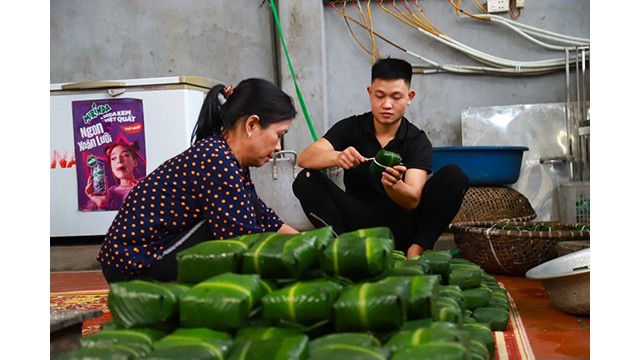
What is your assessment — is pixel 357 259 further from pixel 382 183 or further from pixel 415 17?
pixel 415 17

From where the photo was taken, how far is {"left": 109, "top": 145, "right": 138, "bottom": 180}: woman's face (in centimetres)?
442

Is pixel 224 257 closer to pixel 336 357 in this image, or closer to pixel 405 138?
pixel 336 357

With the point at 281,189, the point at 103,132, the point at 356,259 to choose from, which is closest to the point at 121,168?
the point at 103,132

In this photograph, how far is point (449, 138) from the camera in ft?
16.6

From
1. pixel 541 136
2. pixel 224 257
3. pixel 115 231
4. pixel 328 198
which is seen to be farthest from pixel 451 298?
pixel 541 136

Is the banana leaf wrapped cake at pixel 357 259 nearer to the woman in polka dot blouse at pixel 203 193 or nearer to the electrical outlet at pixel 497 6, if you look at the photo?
the woman in polka dot blouse at pixel 203 193

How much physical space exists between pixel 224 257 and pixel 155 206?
0.75m

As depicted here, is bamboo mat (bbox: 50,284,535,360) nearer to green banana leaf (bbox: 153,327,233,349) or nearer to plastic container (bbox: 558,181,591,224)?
green banana leaf (bbox: 153,327,233,349)

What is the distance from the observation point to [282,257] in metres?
1.50

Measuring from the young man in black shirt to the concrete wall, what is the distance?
1.57 metres

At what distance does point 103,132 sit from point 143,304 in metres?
3.28

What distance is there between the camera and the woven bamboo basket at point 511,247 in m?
3.26

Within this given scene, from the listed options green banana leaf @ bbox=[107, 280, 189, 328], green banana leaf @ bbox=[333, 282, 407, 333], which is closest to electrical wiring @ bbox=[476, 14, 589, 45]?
green banana leaf @ bbox=[333, 282, 407, 333]

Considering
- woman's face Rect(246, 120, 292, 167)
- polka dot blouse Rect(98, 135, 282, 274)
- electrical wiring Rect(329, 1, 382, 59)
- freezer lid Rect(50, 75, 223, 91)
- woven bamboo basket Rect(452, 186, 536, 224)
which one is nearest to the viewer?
polka dot blouse Rect(98, 135, 282, 274)
